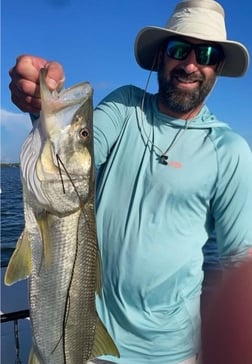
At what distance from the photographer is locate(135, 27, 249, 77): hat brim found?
352 centimetres

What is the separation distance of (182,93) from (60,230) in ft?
4.21

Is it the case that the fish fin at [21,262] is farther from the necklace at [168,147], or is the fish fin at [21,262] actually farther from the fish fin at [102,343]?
the necklace at [168,147]

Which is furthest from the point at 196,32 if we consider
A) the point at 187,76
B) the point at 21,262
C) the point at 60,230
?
the point at 21,262

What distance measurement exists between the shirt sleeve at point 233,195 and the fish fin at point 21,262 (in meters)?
1.26

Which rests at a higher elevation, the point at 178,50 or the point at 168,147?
the point at 178,50

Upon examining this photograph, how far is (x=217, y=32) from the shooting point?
11.4 feet

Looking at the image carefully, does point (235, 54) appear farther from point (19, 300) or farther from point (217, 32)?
point (19, 300)

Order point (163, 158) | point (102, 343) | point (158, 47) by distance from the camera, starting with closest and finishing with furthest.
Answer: point (102, 343) → point (163, 158) → point (158, 47)

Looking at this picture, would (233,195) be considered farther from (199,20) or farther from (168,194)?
(199,20)

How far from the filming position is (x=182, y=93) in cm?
337

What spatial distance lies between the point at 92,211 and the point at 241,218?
110cm

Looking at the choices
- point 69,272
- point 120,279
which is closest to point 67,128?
point 69,272

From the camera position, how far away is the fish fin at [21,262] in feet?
8.25

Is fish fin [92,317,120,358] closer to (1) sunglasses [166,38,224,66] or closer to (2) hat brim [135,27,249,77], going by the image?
(1) sunglasses [166,38,224,66]
